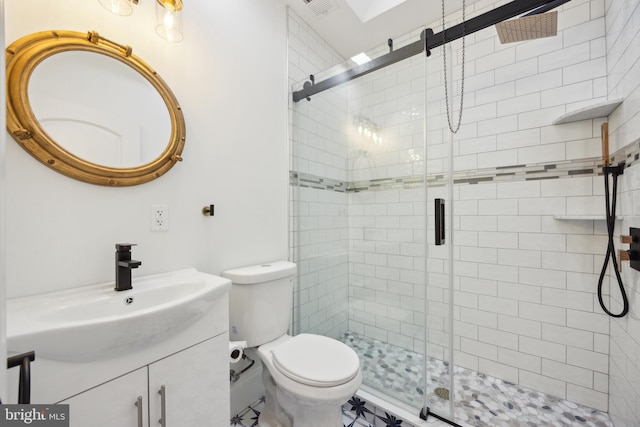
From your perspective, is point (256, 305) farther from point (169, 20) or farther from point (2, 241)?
point (169, 20)

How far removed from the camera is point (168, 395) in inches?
36.2

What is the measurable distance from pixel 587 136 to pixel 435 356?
1.57m

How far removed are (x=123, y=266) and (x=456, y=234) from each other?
205 centimetres

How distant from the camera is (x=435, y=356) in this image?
5.02 feet

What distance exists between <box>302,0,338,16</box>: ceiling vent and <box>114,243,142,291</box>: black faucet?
1.98 m

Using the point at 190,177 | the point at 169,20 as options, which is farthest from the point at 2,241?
Result: the point at 169,20

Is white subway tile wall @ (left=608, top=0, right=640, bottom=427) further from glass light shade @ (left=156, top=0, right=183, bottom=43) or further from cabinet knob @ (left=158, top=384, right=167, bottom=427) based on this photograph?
glass light shade @ (left=156, top=0, right=183, bottom=43)

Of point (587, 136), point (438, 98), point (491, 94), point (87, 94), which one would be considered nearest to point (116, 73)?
point (87, 94)

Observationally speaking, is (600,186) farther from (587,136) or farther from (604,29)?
(604,29)

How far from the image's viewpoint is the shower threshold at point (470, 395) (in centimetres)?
147

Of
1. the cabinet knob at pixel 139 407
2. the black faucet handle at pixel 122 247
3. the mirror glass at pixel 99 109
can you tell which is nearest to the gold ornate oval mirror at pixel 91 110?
the mirror glass at pixel 99 109

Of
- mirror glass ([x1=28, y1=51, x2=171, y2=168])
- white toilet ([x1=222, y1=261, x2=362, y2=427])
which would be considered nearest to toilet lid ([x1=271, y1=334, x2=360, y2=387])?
white toilet ([x1=222, y1=261, x2=362, y2=427])

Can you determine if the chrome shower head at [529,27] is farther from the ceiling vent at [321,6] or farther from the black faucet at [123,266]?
the black faucet at [123,266]

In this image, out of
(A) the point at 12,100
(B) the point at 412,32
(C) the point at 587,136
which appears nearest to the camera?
(A) the point at 12,100
